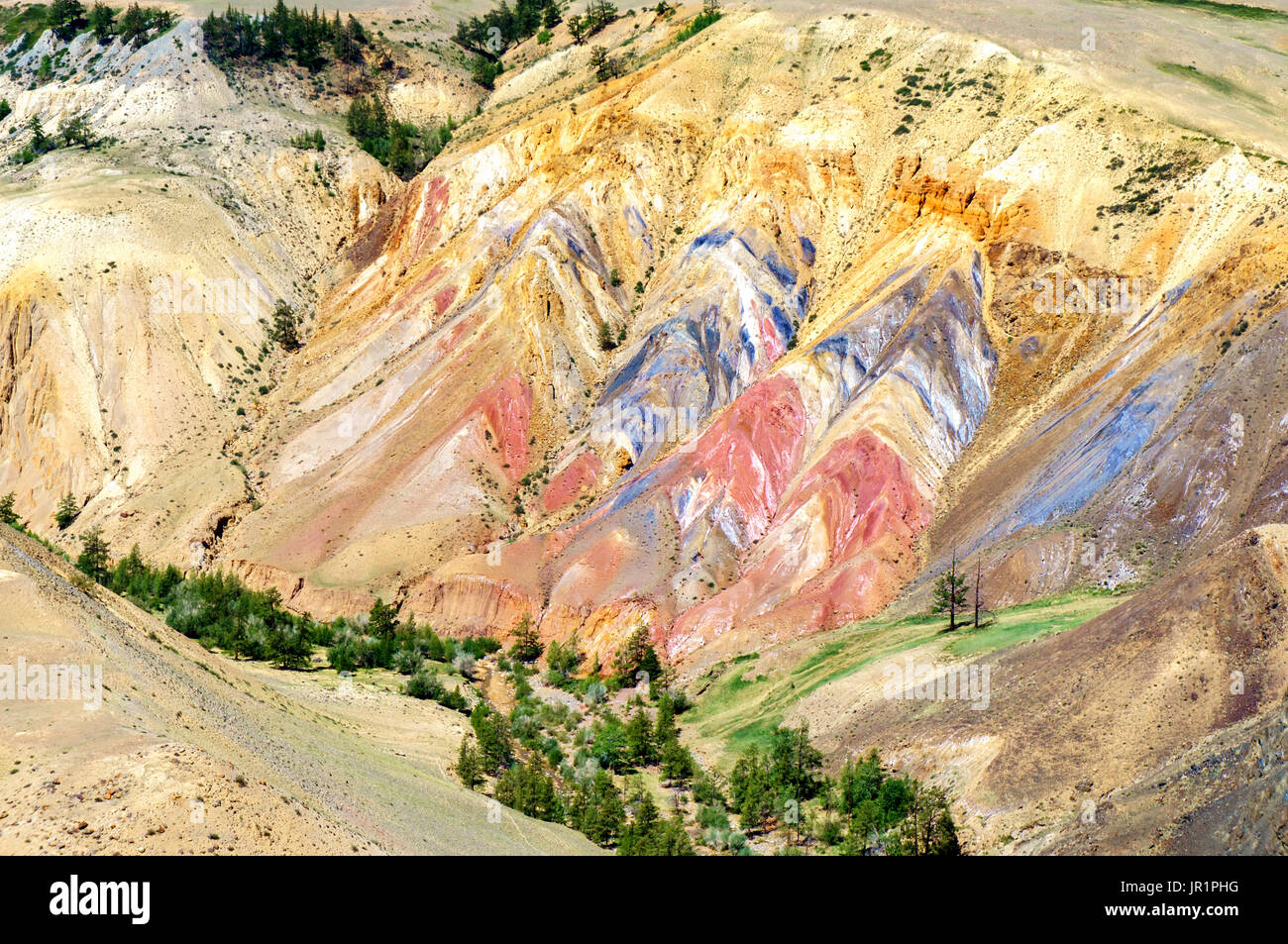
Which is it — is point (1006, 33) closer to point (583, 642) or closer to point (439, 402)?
point (439, 402)

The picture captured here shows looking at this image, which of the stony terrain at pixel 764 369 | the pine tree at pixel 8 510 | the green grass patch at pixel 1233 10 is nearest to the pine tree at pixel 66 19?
the stony terrain at pixel 764 369

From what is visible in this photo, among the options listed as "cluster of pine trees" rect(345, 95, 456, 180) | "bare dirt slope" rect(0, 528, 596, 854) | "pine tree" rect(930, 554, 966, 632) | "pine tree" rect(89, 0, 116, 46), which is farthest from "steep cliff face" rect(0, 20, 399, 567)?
"pine tree" rect(930, 554, 966, 632)

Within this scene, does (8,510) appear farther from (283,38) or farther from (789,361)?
(283,38)

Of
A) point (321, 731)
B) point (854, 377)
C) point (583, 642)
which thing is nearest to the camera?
point (321, 731)

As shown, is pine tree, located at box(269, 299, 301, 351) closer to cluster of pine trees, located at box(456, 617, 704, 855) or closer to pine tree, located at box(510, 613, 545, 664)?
pine tree, located at box(510, 613, 545, 664)

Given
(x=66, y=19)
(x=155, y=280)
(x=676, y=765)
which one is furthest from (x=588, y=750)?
(x=66, y=19)

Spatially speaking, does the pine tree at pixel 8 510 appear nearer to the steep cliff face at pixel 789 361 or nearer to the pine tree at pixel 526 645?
the steep cliff face at pixel 789 361
